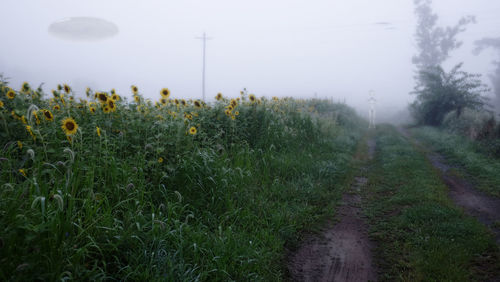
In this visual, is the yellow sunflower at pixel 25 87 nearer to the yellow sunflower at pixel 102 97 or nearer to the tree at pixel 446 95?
the yellow sunflower at pixel 102 97

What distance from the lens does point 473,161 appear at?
24.7 feet

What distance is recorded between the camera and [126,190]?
2.94 metres

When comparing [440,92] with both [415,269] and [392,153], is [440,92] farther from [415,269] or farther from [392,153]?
[415,269]

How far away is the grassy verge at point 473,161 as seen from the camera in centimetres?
592

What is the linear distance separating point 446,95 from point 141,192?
19.4 meters

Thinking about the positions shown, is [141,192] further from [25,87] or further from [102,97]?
[25,87]

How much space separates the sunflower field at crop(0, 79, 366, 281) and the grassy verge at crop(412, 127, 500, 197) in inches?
107

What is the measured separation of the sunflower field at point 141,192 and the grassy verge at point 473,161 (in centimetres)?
273

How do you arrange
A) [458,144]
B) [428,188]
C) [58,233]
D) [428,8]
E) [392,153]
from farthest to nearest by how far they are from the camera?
1. [428,8]
2. [458,144]
3. [392,153]
4. [428,188]
5. [58,233]

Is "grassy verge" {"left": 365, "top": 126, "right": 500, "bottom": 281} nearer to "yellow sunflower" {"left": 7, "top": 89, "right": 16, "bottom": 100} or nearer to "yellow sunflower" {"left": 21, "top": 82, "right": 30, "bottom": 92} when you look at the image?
"yellow sunflower" {"left": 7, "top": 89, "right": 16, "bottom": 100}

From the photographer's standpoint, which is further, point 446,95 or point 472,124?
point 446,95

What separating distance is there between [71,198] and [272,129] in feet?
16.6

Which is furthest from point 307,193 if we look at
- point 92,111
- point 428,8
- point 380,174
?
point 428,8

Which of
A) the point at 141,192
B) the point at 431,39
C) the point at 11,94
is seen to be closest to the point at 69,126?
the point at 141,192
